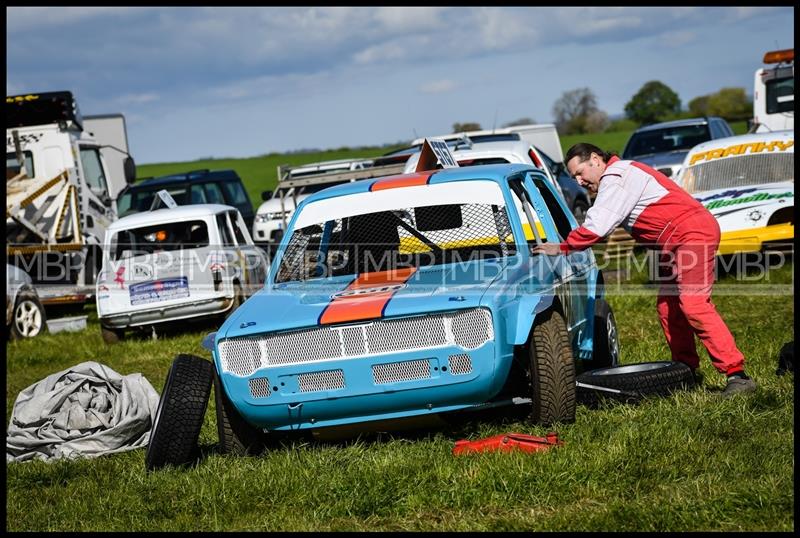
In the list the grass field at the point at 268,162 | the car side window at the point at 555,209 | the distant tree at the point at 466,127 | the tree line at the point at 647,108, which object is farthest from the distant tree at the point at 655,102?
the car side window at the point at 555,209

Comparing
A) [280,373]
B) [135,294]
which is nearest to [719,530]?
[280,373]

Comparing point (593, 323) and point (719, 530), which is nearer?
point (719, 530)

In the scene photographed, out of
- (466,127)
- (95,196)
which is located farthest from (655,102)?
(95,196)

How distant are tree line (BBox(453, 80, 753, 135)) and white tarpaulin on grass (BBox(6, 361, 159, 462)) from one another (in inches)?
2823

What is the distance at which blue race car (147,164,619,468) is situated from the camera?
20.4 feet

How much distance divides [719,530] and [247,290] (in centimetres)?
1075

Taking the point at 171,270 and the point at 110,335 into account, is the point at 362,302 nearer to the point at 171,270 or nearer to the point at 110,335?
the point at 171,270

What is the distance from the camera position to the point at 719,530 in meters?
4.72

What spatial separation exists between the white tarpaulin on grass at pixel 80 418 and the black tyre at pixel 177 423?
1.15 metres

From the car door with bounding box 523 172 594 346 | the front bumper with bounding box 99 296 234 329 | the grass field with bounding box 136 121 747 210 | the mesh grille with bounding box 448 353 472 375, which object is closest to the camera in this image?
the mesh grille with bounding box 448 353 472 375

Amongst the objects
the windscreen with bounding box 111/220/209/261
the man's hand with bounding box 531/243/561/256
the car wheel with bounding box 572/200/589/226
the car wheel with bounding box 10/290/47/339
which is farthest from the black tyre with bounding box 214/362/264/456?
the car wheel with bounding box 572/200/589/226

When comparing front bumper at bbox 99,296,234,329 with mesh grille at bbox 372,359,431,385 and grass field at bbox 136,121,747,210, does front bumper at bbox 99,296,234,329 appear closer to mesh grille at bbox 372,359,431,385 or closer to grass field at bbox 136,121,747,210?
mesh grille at bbox 372,359,431,385

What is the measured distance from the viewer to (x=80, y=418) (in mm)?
7746

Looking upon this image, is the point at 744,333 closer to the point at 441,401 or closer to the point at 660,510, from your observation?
the point at 441,401
